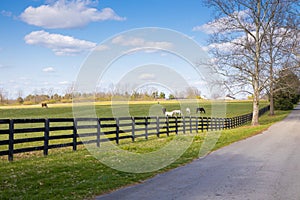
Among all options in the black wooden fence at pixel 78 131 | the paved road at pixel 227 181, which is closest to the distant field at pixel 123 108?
the black wooden fence at pixel 78 131

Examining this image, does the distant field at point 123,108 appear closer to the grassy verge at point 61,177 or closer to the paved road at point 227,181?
the grassy verge at point 61,177

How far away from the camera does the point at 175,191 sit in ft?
20.9

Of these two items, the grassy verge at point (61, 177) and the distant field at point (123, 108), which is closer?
the grassy verge at point (61, 177)

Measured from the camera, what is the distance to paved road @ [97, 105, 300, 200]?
6066 millimetres

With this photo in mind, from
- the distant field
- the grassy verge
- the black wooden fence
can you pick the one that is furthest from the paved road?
the distant field

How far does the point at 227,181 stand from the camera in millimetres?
7258

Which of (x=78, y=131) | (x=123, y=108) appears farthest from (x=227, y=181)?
(x=123, y=108)

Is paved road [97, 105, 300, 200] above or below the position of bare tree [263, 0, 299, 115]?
below

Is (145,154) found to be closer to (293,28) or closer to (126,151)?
(126,151)

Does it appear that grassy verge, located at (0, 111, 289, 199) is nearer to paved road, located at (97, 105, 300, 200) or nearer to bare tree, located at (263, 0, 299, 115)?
paved road, located at (97, 105, 300, 200)

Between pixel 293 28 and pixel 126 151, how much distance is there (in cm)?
1873

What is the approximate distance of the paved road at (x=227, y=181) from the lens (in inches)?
239

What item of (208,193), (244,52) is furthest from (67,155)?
(244,52)

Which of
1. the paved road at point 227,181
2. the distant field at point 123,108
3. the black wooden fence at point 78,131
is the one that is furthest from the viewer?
the distant field at point 123,108
